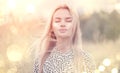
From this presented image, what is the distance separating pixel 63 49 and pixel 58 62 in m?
0.08

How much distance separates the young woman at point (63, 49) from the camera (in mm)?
2006

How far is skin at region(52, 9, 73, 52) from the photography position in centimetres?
198

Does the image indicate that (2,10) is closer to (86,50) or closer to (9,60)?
(9,60)

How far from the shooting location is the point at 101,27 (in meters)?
2.11

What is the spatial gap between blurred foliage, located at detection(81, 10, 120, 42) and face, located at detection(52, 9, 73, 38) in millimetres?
133

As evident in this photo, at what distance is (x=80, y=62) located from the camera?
205 cm

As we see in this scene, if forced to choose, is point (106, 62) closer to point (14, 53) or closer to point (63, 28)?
point (63, 28)

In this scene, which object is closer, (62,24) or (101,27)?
(62,24)

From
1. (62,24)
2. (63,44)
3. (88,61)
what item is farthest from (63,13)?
(88,61)

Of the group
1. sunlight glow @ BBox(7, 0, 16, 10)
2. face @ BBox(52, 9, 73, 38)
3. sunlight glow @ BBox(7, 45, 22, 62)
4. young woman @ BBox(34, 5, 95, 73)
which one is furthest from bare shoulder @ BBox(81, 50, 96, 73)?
sunlight glow @ BBox(7, 0, 16, 10)

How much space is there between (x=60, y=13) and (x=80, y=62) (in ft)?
0.98

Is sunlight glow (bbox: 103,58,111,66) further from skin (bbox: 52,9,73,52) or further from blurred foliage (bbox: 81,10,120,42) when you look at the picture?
skin (bbox: 52,9,73,52)

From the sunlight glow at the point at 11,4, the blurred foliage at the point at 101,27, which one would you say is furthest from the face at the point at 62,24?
the sunlight glow at the point at 11,4

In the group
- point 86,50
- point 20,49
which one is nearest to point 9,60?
point 20,49
